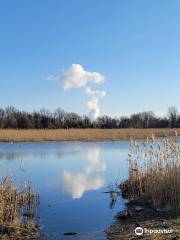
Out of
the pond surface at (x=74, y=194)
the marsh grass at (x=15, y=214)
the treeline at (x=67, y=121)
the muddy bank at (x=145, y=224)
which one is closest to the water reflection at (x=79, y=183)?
the pond surface at (x=74, y=194)

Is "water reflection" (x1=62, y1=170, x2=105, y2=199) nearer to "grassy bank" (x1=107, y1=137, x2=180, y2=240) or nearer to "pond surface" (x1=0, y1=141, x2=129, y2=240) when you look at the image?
"pond surface" (x1=0, y1=141, x2=129, y2=240)

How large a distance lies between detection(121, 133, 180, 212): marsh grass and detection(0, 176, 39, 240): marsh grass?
7.00 feet

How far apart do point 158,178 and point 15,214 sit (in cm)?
288

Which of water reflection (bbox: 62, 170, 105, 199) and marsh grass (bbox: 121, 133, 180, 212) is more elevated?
marsh grass (bbox: 121, 133, 180, 212)

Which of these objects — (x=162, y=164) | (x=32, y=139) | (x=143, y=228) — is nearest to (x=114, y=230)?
(x=143, y=228)

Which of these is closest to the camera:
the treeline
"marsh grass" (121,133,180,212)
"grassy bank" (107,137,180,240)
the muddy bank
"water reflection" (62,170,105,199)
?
the muddy bank

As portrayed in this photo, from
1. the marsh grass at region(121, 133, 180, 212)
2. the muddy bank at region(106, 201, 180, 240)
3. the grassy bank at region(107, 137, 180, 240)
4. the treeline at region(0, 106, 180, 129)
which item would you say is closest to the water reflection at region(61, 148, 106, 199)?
the grassy bank at region(107, 137, 180, 240)

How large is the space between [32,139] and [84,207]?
19312 mm

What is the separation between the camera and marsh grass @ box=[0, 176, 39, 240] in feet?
18.7

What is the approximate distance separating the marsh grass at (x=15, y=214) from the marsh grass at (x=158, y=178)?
2.13 m

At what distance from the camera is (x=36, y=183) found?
9875 mm

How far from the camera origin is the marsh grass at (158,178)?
7.28 metres

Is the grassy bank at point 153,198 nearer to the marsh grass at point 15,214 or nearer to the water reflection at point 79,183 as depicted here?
the water reflection at point 79,183

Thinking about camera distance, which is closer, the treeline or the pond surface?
the pond surface
